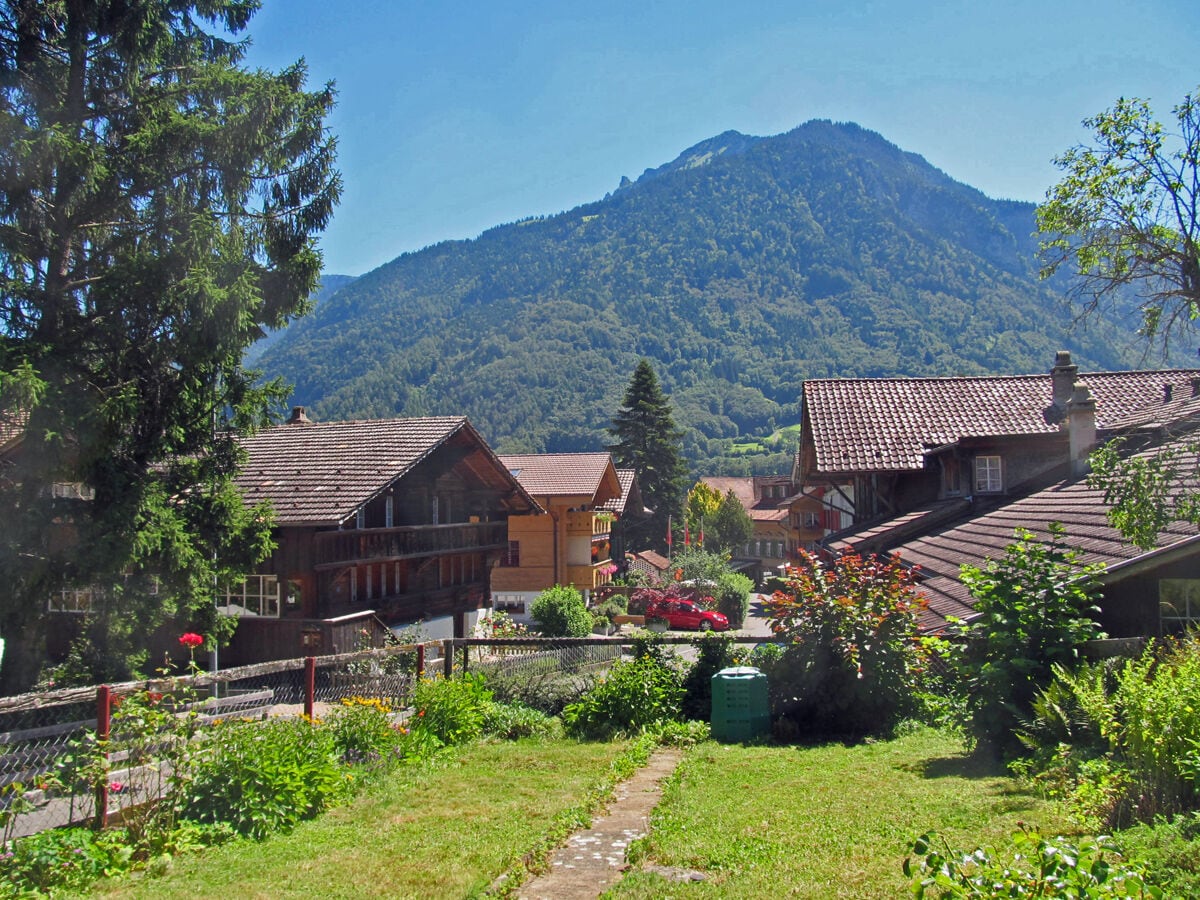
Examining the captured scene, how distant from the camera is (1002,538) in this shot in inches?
682

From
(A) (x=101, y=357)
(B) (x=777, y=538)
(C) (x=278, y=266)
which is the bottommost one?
(B) (x=777, y=538)

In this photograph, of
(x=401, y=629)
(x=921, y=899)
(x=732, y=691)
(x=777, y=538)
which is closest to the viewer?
(x=921, y=899)

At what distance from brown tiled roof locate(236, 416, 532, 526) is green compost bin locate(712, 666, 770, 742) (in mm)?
11386

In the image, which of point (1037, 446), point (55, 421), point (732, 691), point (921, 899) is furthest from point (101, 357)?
point (1037, 446)

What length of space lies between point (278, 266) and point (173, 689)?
924cm

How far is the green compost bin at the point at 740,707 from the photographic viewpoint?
1361cm

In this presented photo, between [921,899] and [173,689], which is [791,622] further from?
[921,899]

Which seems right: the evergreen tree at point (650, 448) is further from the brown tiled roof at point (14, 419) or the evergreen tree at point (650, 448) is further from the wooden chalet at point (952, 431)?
the brown tiled roof at point (14, 419)

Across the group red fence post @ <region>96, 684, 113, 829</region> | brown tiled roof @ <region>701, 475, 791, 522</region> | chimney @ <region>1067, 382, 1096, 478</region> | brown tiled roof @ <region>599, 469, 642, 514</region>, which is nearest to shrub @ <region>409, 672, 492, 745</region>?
red fence post @ <region>96, 684, 113, 829</region>

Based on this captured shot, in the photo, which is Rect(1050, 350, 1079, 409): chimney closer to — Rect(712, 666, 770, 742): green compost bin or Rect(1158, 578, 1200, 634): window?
Rect(1158, 578, 1200, 634): window

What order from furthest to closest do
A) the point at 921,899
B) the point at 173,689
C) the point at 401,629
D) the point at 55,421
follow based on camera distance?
the point at 401,629
the point at 55,421
the point at 173,689
the point at 921,899

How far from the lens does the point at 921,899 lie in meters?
3.81

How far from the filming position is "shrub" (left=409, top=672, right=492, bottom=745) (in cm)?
1280

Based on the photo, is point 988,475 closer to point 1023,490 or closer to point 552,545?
point 1023,490
